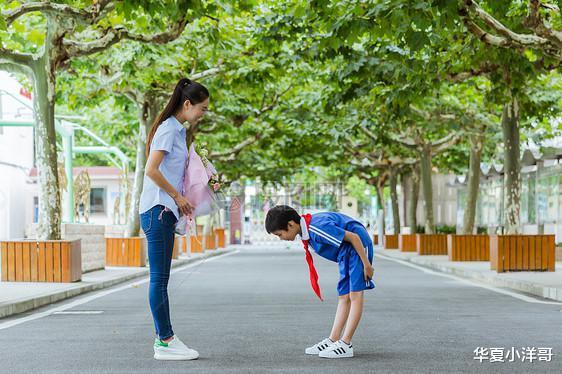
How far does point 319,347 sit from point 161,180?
69.3 inches

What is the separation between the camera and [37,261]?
17.3 metres

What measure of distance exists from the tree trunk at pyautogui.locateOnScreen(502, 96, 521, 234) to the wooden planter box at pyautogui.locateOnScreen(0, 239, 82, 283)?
9313mm

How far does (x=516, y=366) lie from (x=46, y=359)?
3.40 m

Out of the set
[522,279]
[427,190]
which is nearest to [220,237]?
[427,190]

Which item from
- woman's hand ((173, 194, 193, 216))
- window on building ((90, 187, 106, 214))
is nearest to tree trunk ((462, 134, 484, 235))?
woman's hand ((173, 194, 193, 216))

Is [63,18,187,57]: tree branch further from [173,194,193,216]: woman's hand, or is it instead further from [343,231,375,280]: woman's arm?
[343,231,375,280]: woman's arm

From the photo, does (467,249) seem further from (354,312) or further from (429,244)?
(354,312)

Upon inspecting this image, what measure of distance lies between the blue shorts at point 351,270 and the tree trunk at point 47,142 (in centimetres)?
1082

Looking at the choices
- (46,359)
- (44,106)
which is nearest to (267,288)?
(44,106)

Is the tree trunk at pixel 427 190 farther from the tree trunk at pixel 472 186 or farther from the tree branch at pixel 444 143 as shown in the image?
the tree trunk at pixel 472 186

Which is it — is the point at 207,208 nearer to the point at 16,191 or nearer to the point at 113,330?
the point at 113,330

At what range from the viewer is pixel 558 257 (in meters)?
30.8

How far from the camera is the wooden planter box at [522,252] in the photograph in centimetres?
2041

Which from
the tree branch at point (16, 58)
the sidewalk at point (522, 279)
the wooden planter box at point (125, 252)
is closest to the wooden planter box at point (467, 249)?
the sidewalk at point (522, 279)
